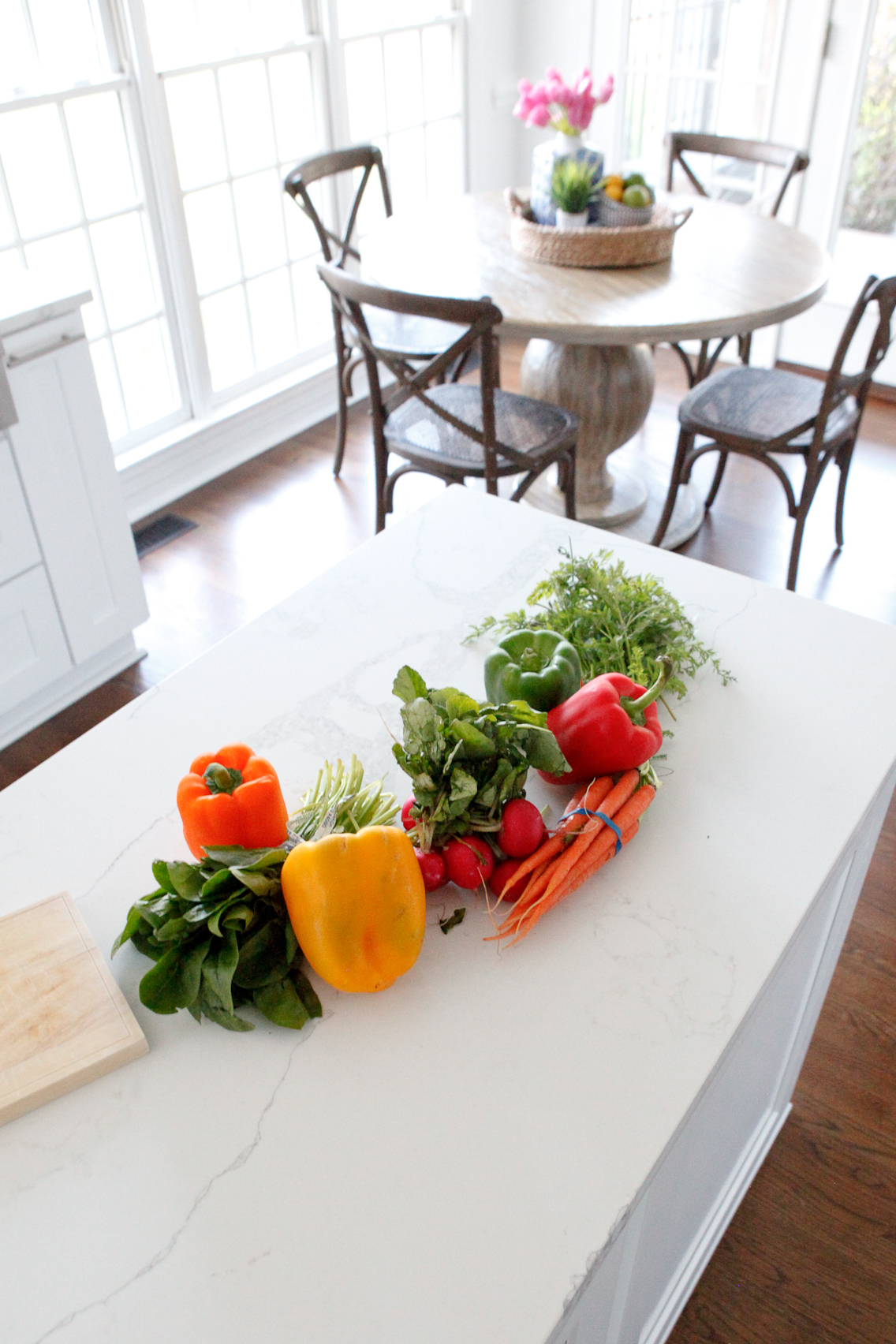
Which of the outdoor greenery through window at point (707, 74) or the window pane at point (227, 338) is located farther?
the outdoor greenery through window at point (707, 74)

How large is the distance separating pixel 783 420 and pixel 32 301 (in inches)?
75.4

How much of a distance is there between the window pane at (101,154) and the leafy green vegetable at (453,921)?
9.12ft

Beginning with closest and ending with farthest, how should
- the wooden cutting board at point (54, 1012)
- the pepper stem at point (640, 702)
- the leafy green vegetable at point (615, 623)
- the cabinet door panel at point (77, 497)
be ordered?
the wooden cutting board at point (54, 1012)
the pepper stem at point (640, 702)
the leafy green vegetable at point (615, 623)
the cabinet door panel at point (77, 497)

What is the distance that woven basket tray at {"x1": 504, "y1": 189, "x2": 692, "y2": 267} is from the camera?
2.77 metres

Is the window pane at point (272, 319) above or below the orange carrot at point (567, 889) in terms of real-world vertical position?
below

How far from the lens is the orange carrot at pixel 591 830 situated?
39.9 inches

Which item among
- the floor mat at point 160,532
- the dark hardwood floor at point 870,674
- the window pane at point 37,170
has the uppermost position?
the window pane at point 37,170

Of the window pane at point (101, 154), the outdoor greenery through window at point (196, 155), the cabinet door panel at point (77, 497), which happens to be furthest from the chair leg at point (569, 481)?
the window pane at point (101, 154)

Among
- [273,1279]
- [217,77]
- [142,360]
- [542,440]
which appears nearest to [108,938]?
[273,1279]

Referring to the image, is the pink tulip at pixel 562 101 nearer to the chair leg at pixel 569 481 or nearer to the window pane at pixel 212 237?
the chair leg at pixel 569 481

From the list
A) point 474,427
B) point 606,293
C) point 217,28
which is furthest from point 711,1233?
point 217,28

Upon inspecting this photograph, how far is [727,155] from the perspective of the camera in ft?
11.3

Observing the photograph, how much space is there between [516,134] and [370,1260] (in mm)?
4715

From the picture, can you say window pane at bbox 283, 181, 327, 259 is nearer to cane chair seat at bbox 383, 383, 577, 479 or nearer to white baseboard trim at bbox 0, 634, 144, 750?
cane chair seat at bbox 383, 383, 577, 479
